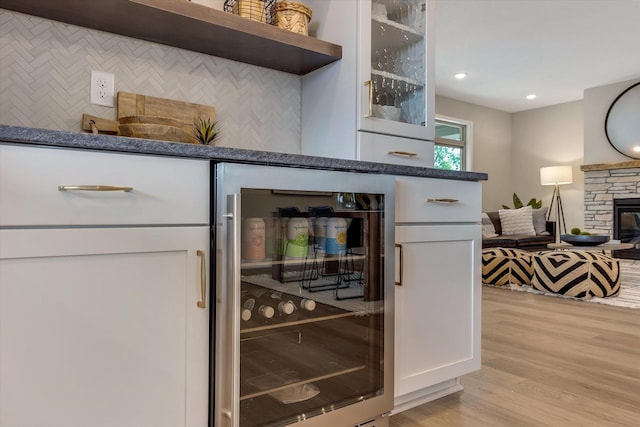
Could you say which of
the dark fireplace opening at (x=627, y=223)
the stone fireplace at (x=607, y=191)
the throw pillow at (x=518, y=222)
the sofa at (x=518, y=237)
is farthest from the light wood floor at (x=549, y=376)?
the stone fireplace at (x=607, y=191)

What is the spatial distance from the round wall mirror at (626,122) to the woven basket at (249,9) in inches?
247

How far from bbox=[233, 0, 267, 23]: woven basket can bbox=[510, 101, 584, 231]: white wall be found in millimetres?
6840

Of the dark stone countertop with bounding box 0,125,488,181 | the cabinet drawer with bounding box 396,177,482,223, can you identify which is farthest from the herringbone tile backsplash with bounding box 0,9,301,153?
the cabinet drawer with bounding box 396,177,482,223

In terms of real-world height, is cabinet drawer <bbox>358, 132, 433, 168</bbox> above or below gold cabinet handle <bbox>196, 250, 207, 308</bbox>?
above

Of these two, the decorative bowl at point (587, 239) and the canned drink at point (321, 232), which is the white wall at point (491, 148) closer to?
the decorative bowl at point (587, 239)

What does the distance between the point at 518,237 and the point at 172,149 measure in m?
5.37

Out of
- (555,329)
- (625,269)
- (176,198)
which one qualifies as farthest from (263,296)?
(625,269)

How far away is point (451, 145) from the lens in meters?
6.88

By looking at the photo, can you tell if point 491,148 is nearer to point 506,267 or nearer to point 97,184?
point 506,267

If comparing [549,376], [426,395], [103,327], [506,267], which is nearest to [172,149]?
[103,327]

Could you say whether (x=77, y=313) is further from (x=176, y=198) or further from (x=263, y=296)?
(x=263, y=296)

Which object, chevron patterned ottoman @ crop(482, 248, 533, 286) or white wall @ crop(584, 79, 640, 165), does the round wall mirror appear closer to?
white wall @ crop(584, 79, 640, 165)

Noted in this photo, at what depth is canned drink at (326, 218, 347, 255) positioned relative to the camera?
4.34ft

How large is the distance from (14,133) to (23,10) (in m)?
0.76
